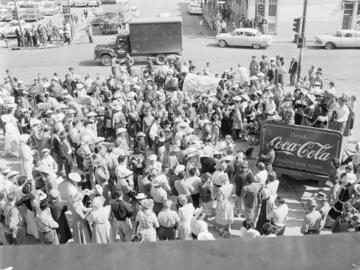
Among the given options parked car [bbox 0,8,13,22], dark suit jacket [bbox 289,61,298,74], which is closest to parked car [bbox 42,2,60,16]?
A: parked car [bbox 0,8,13,22]

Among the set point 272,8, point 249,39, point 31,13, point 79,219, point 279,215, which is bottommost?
point 79,219

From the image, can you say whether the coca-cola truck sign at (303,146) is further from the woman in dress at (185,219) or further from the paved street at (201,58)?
the paved street at (201,58)

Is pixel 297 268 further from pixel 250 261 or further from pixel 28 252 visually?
pixel 28 252

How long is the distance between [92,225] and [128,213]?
0.67 m

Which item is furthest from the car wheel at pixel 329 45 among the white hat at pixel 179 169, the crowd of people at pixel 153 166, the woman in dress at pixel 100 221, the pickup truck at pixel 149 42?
the woman in dress at pixel 100 221

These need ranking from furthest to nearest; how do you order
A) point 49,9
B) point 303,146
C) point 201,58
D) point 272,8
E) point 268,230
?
point 49,9
point 272,8
point 201,58
point 303,146
point 268,230

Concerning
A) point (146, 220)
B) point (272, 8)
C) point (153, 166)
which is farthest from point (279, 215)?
point (272, 8)

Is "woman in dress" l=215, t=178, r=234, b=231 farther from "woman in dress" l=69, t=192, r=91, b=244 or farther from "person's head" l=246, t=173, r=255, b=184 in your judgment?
"woman in dress" l=69, t=192, r=91, b=244

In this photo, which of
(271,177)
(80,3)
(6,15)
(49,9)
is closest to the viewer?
(271,177)

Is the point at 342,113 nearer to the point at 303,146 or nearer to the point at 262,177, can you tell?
the point at 303,146

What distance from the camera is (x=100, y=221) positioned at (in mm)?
7066

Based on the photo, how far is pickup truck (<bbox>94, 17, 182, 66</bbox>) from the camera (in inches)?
931

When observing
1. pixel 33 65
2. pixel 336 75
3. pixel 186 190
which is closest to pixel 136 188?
pixel 186 190

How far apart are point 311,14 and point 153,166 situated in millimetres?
26668
